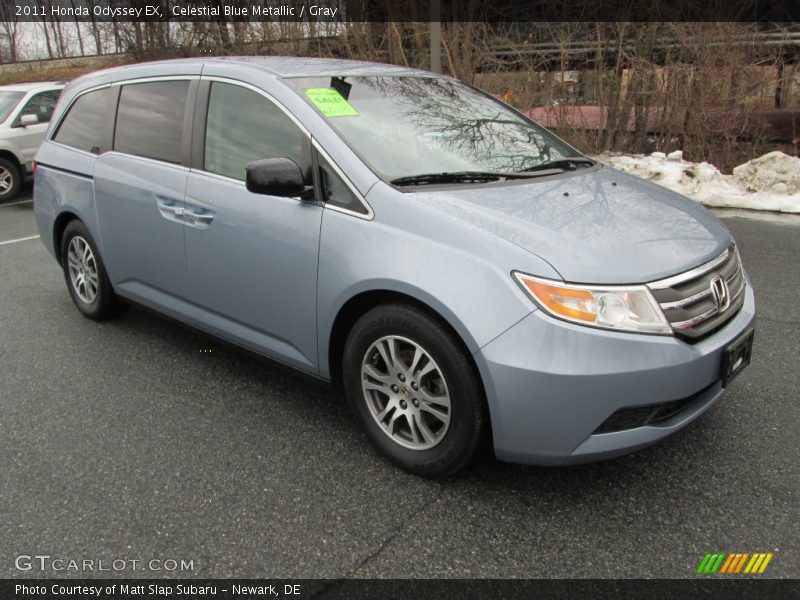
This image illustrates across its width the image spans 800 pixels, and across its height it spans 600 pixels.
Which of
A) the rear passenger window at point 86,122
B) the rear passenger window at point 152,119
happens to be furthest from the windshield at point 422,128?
the rear passenger window at point 86,122

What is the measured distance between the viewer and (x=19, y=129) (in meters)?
10.5

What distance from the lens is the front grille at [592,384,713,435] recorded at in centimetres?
242

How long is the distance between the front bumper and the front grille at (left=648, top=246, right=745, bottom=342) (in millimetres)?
69

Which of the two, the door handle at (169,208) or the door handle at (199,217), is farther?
the door handle at (169,208)

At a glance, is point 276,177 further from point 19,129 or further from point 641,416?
point 19,129

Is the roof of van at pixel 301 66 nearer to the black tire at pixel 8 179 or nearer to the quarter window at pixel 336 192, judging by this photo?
the quarter window at pixel 336 192

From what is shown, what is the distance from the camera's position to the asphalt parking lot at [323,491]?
7.91 feet

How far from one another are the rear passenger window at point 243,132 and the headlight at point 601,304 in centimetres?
129

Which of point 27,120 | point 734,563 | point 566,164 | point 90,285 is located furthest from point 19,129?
point 734,563

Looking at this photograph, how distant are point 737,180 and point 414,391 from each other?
319 inches

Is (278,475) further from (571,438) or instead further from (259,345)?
(571,438)

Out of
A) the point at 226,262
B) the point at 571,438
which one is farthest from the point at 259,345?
the point at 571,438
